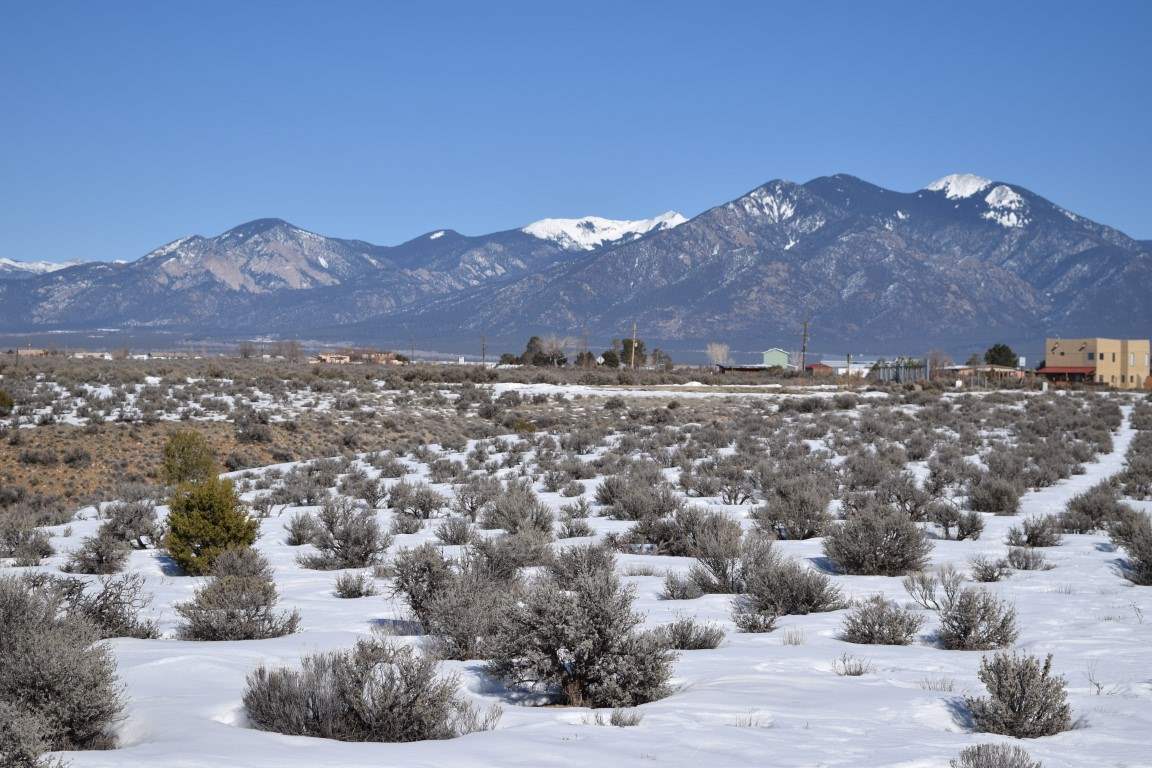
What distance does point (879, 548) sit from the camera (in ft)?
37.5

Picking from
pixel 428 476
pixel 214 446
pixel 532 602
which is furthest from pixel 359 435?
pixel 532 602

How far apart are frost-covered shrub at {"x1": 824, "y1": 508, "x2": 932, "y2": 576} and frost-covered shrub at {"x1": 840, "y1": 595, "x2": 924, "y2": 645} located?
2904mm

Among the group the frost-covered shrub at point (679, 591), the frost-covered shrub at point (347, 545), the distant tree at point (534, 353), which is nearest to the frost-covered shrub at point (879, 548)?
the frost-covered shrub at point (679, 591)

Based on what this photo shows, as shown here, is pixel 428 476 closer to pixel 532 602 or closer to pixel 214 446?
pixel 214 446

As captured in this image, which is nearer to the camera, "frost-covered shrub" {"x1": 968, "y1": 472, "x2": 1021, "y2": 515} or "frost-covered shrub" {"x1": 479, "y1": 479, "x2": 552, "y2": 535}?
"frost-covered shrub" {"x1": 479, "y1": 479, "x2": 552, "y2": 535}

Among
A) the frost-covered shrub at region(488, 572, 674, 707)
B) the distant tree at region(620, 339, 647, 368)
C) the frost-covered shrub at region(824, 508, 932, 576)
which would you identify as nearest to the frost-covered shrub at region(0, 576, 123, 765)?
the frost-covered shrub at region(488, 572, 674, 707)

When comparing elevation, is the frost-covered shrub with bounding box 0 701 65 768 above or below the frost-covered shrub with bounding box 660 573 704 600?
above

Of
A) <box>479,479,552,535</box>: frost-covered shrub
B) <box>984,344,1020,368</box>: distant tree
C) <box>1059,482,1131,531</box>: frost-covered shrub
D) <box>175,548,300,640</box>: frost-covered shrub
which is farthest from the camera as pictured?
<box>984,344,1020,368</box>: distant tree

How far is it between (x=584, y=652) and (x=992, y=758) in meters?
2.59

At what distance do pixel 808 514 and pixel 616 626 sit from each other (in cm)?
812

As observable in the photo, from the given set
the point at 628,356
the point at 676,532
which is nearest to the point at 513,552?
the point at 676,532

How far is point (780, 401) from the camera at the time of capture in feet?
148

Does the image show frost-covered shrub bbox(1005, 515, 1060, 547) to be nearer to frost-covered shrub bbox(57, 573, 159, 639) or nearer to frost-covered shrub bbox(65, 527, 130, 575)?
frost-covered shrub bbox(57, 573, 159, 639)

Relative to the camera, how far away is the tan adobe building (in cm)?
8938
